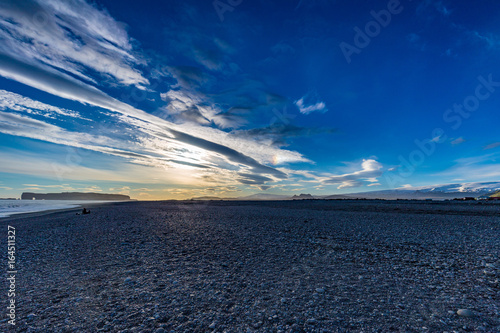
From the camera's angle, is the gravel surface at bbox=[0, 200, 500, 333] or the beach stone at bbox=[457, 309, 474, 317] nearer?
the gravel surface at bbox=[0, 200, 500, 333]

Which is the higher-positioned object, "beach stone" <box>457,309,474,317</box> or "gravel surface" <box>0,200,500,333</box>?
"beach stone" <box>457,309,474,317</box>

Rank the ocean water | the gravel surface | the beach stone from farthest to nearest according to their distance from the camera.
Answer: the ocean water → the beach stone → the gravel surface

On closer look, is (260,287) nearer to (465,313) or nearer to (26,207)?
(465,313)

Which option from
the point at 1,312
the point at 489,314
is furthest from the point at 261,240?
the point at 1,312

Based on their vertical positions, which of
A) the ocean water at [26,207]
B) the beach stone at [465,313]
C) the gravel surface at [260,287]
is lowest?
the ocean water at [26,207]

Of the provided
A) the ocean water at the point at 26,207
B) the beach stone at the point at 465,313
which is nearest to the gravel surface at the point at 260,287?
the beach stone at the point at 465,313

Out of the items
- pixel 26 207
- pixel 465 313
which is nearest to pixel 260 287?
pixel 465 313

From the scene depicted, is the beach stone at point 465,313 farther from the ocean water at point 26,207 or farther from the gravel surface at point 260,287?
the ocean water at point 26,207

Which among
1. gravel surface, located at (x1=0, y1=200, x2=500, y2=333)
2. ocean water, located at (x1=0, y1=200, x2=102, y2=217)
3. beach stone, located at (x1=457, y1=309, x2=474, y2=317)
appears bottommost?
ocean water, located at (x1=0, y1=200, x2=102, y2=217)

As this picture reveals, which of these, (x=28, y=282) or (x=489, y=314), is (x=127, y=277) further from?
(x=489, y=314)

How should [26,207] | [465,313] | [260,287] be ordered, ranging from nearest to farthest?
[465,313]
[260,287]
[26,207]

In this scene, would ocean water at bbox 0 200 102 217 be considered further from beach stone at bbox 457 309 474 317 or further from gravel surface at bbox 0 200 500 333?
beach stone at bbox 457 309 474 317

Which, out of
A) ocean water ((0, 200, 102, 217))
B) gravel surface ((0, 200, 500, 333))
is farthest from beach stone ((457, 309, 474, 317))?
ocean water ((0, 200, 102, 217))

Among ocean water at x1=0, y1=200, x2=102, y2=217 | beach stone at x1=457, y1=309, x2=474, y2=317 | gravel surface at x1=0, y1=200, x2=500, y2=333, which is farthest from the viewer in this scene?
ocean water at x1=0, y1=200, x2=102, y2=217
